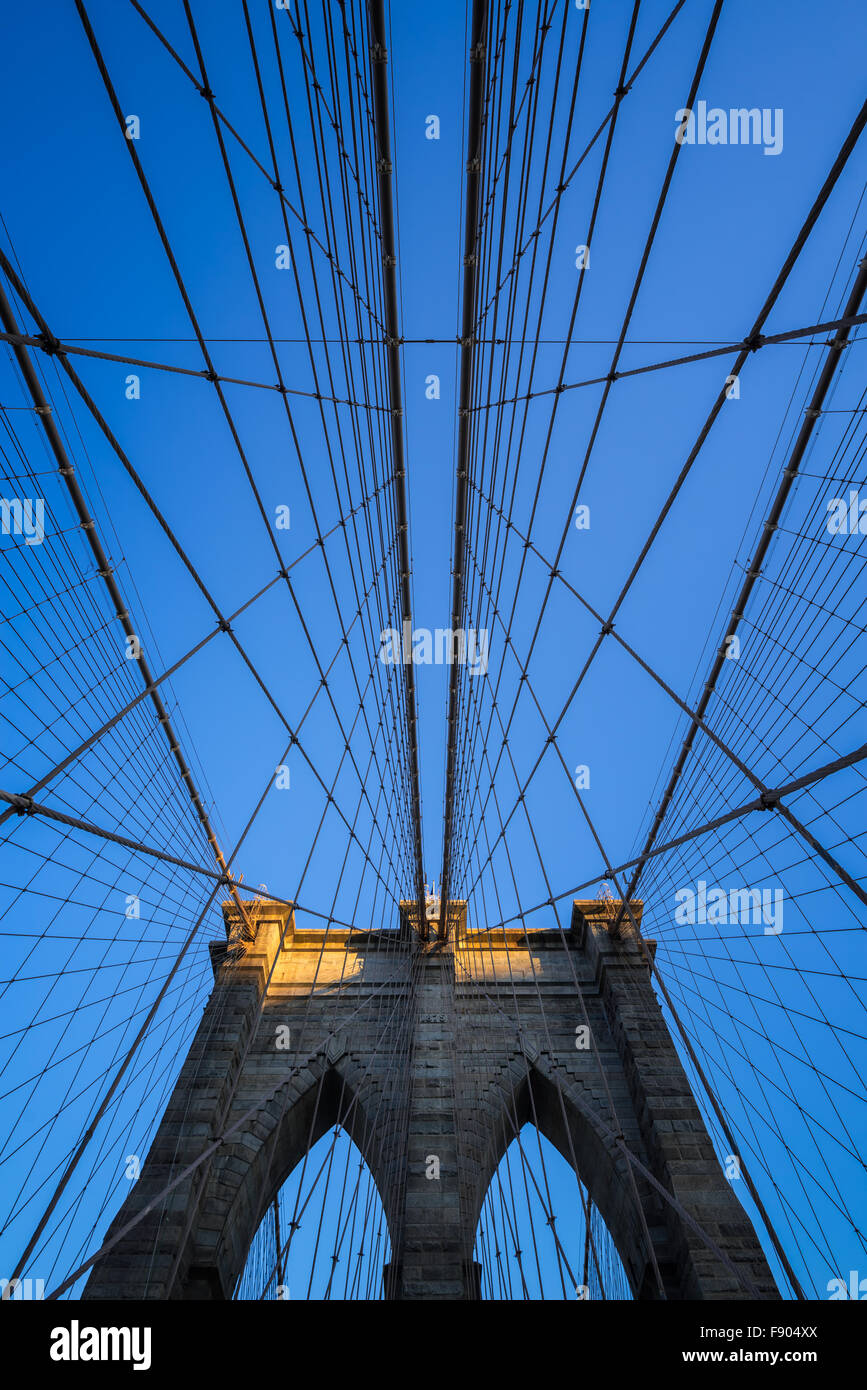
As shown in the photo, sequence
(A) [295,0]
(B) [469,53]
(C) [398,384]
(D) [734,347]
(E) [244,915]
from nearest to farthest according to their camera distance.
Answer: (D) [734,347]
(A) [295,0]
(B) [469,53]
(C) [398,384]
(E) [244,915]

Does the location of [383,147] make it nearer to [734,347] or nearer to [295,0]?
[295,0]

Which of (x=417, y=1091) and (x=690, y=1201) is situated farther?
(x=417, y=1091)

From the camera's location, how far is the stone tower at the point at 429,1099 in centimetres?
809

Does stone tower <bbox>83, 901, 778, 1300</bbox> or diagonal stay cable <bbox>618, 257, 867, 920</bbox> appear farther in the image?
stone tower <bbox>83, 901, 778, 1300</bbox>

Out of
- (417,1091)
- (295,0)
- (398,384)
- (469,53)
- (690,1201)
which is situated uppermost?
(398,384)

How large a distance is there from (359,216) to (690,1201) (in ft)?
35.7

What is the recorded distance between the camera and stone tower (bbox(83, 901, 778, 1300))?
8086 mm

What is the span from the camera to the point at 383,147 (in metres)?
6.74

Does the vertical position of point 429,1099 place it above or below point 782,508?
below

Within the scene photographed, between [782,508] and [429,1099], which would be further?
[429,1099]

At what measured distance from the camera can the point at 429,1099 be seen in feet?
34.2

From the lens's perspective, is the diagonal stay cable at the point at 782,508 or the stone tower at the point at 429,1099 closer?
the diagonal stay cable at the point at 782,508
